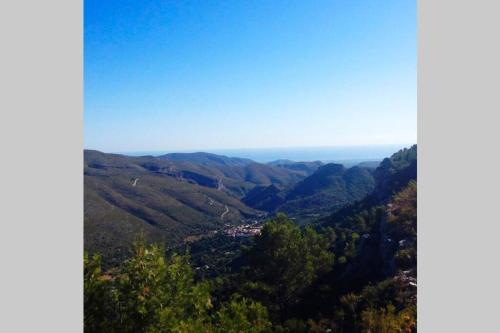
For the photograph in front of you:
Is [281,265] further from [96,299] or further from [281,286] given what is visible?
[96,299]

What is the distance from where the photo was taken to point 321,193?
11912cm

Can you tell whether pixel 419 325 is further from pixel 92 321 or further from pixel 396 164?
pixel 396 164

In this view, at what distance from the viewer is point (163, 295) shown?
1003 cm

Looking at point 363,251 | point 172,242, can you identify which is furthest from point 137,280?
point 172,242

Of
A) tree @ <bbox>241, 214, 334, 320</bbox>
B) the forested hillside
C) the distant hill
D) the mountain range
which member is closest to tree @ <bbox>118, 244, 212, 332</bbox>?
tree @ <bbox>241, 214, 334, 320</bbox>

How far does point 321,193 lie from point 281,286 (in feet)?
332

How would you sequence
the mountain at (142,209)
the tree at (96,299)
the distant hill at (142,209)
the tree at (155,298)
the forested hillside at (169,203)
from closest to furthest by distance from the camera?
the tree at (155,298) → the tree at (96,299) → the mountain at (142,209) → the distant hill at (142,209) → the forested hillside at (169,203)

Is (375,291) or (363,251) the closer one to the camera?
(375,291)

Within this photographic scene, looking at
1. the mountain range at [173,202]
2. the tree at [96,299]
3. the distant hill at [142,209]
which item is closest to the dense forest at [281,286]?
the tree at [96,299]

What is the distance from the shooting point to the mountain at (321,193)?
10766 cm

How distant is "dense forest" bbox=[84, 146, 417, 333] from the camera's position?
32.5 feet

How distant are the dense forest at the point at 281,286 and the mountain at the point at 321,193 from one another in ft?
233

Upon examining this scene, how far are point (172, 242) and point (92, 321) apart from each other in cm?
6681

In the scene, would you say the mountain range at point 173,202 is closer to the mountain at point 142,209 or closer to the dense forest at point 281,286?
the mountain at point 142,209
